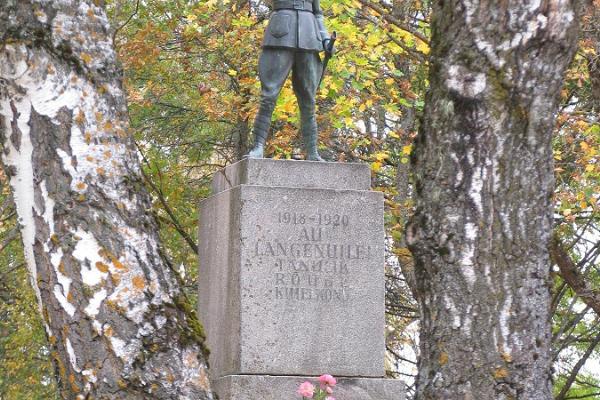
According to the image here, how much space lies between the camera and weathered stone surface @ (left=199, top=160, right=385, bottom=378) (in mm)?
8305

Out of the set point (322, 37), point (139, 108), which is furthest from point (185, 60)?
point (322, 37)

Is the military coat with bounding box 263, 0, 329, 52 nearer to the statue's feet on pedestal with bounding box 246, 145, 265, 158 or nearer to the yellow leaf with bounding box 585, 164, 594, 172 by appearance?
the statue's feet on pedestal with bounding box 246, 145, 265, 158

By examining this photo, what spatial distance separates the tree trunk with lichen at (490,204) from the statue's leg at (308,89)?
4663 millimetres

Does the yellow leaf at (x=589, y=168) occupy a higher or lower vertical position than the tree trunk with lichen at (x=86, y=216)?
higher

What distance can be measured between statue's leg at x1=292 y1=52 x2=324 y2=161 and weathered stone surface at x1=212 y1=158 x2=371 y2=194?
13.9 inches

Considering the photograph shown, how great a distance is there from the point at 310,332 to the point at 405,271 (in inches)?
323

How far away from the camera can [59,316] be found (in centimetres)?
363

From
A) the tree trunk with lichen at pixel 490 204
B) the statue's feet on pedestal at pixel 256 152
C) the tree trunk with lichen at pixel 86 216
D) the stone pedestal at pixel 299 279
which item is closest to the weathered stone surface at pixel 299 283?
the stone pedestal at pixel 299 279

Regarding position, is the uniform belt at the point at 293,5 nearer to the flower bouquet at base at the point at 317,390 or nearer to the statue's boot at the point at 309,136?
the statue's boot at the point at 309,136

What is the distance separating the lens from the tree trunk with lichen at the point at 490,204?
4199 mm

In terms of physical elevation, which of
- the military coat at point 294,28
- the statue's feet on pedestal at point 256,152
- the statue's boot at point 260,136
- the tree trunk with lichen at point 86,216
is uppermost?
the military coat at point 294,28

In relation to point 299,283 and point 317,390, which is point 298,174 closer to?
point 299,283

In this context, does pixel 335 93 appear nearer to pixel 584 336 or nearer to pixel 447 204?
pixel 584 336

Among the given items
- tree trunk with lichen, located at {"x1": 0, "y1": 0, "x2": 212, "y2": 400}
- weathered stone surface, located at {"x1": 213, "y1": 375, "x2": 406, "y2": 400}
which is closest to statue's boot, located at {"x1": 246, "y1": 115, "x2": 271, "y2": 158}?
weathered stone surface, located at {"x1": 213, "y1": 375, "x2": 406, "y2": 400}
